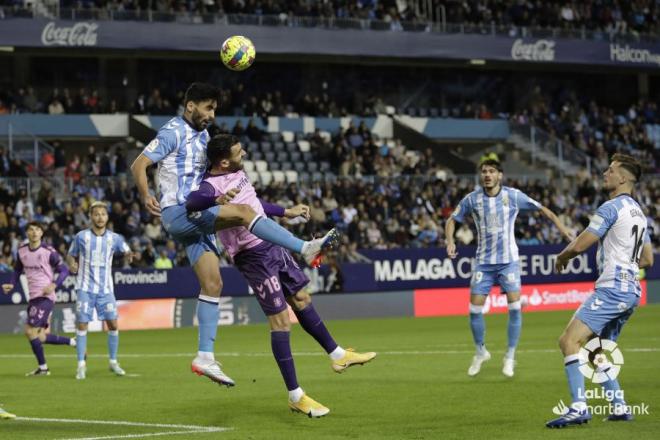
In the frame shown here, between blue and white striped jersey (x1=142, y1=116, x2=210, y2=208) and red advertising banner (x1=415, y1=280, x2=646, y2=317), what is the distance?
23.0 metres

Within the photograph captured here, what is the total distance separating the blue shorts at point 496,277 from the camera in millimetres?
16188

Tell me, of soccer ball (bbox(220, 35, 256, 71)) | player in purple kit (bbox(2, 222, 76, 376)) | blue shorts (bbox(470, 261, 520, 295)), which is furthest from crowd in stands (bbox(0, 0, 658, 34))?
soccer ball (bbox(220, 35, 256, 71))

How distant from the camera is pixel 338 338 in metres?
25.0

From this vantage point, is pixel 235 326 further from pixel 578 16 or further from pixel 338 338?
pixel 578 16

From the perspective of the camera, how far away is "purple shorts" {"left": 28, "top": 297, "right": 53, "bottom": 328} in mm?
18984

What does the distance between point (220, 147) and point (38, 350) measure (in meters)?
8.41

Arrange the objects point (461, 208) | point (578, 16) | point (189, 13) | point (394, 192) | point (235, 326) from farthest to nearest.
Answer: point (578, 16), point (189, 13), point (394, 192), point (235, 326), point (461, 208)

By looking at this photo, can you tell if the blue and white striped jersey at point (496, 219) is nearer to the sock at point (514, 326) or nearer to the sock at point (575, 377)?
the sock at point (514, 326)

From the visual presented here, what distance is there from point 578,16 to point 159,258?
26465 mm

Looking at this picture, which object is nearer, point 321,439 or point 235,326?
point 321,439

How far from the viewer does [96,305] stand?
18.3 m

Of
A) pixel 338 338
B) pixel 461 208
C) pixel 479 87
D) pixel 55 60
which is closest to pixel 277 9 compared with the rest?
pixel 55 60
